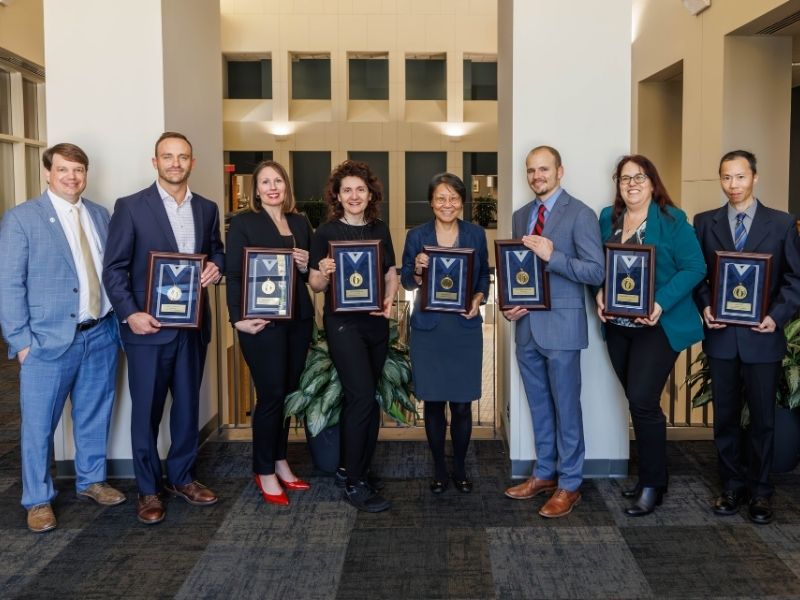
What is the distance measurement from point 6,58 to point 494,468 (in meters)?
10.2

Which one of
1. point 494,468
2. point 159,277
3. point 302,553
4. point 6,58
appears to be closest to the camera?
point 302,553

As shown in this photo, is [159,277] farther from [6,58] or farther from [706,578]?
[6,58]

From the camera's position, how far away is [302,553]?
342cm

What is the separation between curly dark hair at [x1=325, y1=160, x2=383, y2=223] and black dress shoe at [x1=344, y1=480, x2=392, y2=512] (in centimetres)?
138

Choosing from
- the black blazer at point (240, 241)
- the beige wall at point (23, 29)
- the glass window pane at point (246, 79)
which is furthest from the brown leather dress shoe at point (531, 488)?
the glass window pane at point (246, 79)

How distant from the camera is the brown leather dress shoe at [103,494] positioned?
4016mm

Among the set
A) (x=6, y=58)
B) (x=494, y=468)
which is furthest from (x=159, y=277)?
(x=6, y=58)

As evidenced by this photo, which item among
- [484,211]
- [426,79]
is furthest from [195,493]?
[426,79]

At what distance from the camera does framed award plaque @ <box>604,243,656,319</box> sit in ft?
11.8

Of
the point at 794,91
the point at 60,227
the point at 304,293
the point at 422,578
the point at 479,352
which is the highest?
the point at 794,91

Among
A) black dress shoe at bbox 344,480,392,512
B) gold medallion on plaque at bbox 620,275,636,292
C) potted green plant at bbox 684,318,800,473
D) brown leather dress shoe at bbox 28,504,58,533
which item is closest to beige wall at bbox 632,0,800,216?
potted green plant at bbox 684,318,800,473

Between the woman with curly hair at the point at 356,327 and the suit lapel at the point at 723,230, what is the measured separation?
5.39 ft

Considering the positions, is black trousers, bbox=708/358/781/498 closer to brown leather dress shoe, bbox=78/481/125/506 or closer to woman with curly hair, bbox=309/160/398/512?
woman with curly hair, bbox=309/160/398/512

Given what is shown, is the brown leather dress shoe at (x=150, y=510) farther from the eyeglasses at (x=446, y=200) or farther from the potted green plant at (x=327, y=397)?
the eyeglasses at (x=446, y=200)
